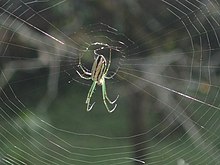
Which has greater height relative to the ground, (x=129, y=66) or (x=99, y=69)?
(x=129, y=66)

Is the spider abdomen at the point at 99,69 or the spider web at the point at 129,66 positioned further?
the spider web at the point at 129,66

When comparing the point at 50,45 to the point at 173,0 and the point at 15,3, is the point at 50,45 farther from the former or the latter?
the point at 173,0

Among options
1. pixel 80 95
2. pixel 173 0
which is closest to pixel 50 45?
pixel 173 0

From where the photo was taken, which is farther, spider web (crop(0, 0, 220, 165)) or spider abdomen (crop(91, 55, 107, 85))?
spider web (crop(0, 0, 220, 165))

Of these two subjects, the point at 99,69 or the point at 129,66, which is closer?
the point at 99,69

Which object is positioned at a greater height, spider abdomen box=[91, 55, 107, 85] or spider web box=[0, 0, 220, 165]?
spider web box=[0, 0, 220, 165]
